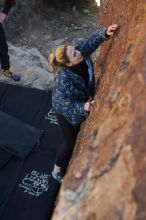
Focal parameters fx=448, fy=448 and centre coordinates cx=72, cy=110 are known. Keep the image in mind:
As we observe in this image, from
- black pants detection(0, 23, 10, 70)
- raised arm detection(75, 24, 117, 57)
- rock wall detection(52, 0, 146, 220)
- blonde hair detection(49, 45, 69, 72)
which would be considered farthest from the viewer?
black pants detection(0, 23, 10, 70)

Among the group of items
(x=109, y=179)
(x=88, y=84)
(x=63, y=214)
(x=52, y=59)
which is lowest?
(x=88, y=84)

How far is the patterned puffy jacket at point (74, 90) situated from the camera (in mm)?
3055

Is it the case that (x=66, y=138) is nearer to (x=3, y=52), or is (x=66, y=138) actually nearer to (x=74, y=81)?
(x=74, y=81)

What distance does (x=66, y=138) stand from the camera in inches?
143

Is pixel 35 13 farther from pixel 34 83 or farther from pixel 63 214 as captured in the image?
pixel 63 214

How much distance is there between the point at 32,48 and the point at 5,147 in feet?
7.09

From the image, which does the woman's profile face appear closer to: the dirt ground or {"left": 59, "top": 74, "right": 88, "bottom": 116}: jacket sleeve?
{"left": 59, "top": 74, "right": 88, "bottom": 116}: jacket sleeve

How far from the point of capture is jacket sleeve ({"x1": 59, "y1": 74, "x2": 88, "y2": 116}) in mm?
3052

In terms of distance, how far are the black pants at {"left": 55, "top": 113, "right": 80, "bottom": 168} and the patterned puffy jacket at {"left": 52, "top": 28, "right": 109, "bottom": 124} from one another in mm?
104

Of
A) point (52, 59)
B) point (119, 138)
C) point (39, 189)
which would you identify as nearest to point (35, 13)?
point (39, 189)

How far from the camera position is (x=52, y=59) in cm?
298

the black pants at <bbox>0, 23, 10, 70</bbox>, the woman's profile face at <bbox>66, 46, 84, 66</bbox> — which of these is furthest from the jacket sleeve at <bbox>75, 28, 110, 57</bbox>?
the black pants at <bbox>0, 23, 10, 70</bbox>

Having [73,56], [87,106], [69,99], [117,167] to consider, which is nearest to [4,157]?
[69,99]

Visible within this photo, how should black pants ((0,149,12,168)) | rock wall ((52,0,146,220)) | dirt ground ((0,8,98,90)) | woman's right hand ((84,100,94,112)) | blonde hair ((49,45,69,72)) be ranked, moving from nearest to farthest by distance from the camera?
rock wall ((52,0,146,220)), blonde hair ((49,45,69,72)), woman's right hand ((84,100,94,112)), black pants ((0,149,12,168)), dirt ground ((0,8,98,90))
